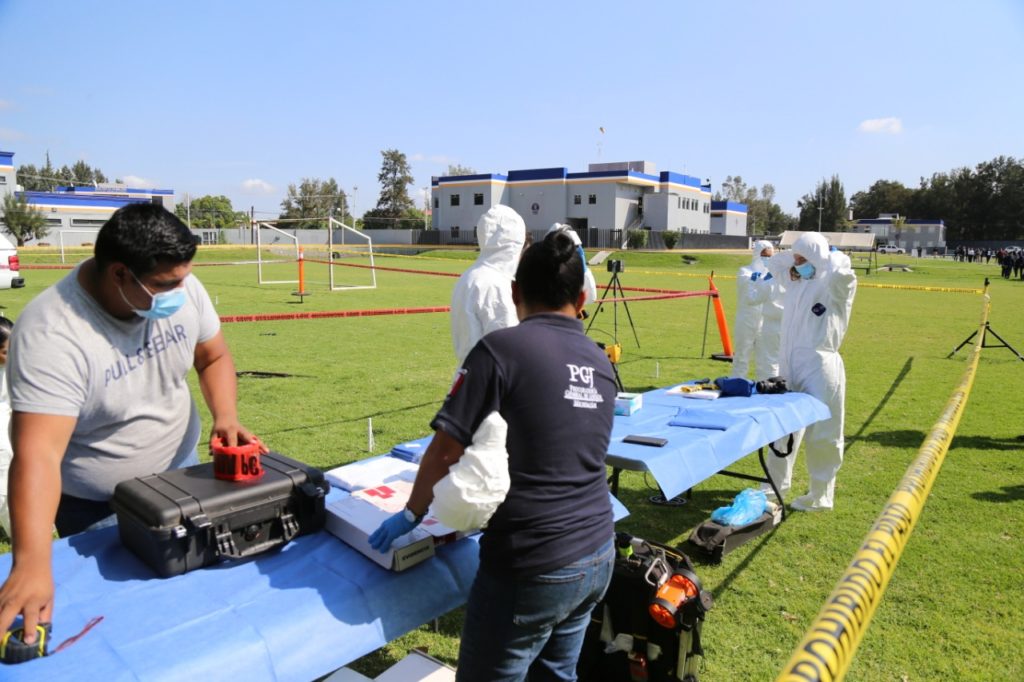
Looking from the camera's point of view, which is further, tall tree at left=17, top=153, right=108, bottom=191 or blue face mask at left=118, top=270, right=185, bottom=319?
tall tree at left=17, top=153, right=108, bottom=191

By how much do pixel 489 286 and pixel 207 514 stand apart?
6.93ft

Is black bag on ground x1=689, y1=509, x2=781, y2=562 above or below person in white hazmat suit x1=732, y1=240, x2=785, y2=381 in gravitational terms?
below

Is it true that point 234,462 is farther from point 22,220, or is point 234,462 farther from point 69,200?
point 69,200

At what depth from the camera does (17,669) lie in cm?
152

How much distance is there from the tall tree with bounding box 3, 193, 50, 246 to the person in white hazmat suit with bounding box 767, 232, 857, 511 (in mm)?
55617

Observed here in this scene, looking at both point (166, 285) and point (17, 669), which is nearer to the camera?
point (17, 669)

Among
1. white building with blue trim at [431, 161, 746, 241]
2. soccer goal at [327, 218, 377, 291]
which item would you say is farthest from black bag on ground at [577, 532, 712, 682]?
white building with blue trim at [431, 161, 746, 241]

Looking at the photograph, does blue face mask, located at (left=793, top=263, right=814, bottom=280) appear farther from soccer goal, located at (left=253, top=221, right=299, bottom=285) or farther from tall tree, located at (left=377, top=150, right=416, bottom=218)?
tall tree, located at (left=377, top=150, right=416, bottom=218)

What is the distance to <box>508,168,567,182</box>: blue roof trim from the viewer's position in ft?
197

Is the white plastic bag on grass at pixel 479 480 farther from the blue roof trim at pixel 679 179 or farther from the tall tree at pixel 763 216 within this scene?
the tall tree at pixel 763 216

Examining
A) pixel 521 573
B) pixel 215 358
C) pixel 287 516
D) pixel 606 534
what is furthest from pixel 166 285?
pixel 606 534

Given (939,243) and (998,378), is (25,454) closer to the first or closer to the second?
(998,378)

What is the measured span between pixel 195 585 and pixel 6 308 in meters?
15.9

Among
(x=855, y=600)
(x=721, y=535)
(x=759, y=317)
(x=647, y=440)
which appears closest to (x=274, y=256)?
(x=759, y=317)
